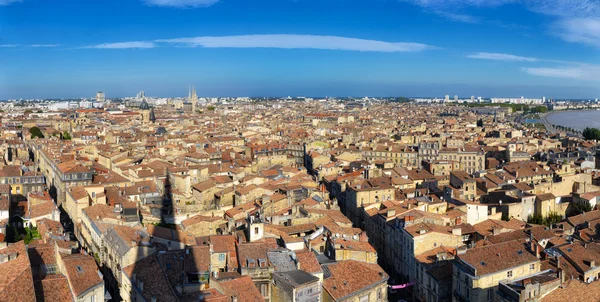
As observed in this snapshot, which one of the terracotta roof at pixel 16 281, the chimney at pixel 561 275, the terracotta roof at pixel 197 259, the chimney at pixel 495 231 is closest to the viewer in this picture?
the terracotta roof at pixel 16 281

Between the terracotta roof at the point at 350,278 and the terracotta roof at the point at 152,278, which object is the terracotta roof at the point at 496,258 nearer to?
the terracotta roof at the point at 350,278

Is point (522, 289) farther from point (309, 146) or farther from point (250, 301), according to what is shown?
point (309, 146)

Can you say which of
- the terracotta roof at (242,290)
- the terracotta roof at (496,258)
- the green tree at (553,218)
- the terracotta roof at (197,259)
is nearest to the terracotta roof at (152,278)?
the terracotta roof at (197,259)

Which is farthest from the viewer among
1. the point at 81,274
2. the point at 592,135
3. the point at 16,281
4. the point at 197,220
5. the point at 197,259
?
the point at 592,135

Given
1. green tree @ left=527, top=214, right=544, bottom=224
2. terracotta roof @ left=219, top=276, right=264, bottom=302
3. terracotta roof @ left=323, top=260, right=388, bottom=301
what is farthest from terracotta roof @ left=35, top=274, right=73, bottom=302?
green tree @ left=527, top=214, right=544, bottom=224

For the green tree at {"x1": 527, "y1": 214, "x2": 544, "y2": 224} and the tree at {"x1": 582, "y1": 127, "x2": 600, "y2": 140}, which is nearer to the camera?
the green tree at {"x1": 527, "y1": 214, "x2": 544, "y2": 224}

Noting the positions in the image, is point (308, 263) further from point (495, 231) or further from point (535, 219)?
point (535, 219)

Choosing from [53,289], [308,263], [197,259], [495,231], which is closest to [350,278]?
[308,263]

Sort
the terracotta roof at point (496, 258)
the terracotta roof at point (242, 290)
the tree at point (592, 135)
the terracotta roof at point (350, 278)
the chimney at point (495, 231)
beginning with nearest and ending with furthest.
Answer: the terracotta roof at point (242, 290) → the terracotta roof at point (350, 278) → the terracotta roof at point (496, 258) → the chimney at point (495, 231) → the tree at point (592, 135)

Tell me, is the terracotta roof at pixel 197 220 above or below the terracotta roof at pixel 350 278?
above

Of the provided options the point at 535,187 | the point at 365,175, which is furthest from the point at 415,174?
the point at 535,187

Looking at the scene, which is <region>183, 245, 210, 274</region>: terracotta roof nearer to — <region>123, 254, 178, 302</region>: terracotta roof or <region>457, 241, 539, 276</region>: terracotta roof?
<region>123, 254, 178, 302</region>: terracotta roof
